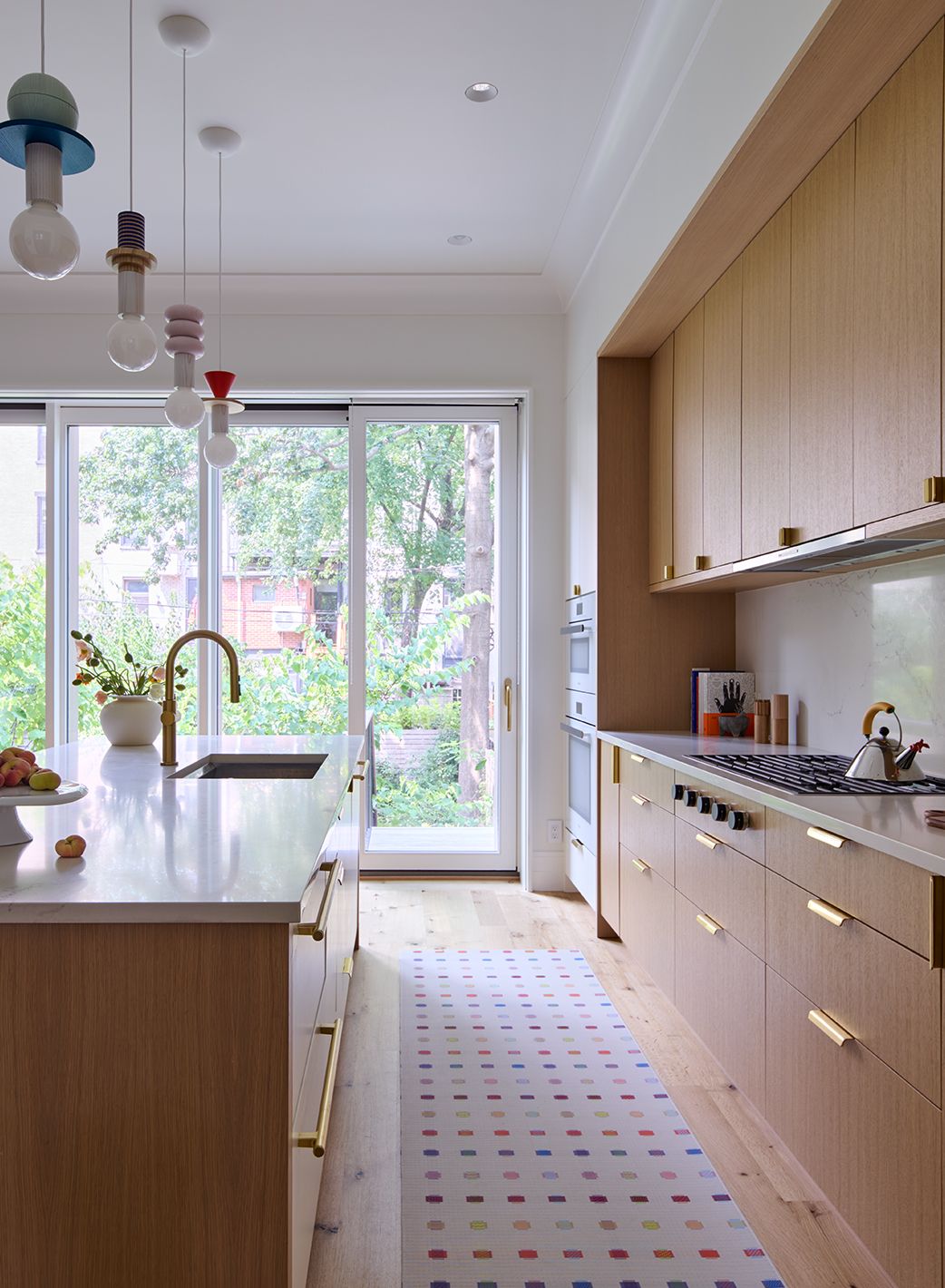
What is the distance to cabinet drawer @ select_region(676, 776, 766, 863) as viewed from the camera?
2.11 m

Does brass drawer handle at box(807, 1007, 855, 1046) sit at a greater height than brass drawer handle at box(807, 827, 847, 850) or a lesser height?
lesser

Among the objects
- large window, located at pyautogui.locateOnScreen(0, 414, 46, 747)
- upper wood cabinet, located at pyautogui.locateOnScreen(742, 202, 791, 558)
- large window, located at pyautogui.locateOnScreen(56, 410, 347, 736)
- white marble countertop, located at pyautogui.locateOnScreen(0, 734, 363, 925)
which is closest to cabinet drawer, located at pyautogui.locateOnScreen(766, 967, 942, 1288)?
white marble countertop, located at pyautogui.locateOnScreen(0, 734, 363, 925)

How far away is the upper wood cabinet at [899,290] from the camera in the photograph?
169 centimetres

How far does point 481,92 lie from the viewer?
9.50ft

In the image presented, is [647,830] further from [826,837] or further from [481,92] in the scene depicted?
[481,92]

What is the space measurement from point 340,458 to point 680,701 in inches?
86.1

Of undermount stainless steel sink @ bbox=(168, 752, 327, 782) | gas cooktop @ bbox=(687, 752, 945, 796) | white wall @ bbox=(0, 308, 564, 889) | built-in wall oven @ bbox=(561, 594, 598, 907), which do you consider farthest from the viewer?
white wall @ bbox=(0, 308, 564, 889)

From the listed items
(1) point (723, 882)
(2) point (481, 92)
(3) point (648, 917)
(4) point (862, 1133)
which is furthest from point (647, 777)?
(2) point (481, 92)

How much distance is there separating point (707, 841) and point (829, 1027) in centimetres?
75

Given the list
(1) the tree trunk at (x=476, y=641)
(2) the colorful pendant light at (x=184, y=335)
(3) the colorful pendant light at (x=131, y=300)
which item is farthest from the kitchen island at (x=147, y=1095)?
(1) the tree trunk at (x=476, y=641)

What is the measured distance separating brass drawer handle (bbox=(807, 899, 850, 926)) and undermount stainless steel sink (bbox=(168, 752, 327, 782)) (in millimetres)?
1470

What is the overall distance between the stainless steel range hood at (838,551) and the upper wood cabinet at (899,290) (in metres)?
0.08

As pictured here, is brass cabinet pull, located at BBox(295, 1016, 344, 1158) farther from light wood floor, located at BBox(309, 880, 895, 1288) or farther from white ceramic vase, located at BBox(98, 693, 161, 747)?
white ceramic vase, located at BBox(98, 693, 161, 747)

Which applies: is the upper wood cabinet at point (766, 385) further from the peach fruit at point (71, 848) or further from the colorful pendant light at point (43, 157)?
the peach fruit at point (71, 848)
